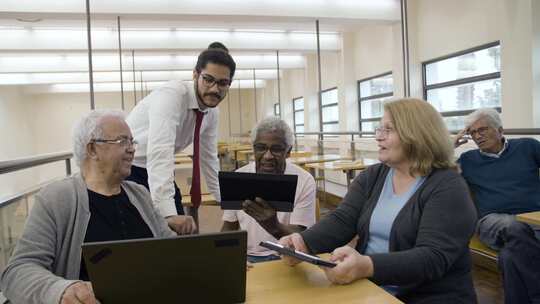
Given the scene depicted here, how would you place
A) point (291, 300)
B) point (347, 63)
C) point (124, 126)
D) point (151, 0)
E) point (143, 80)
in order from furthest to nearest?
point (143, 80)
point (347, 63)
point (151, 0)
point (124, 126)
point (291, 300)

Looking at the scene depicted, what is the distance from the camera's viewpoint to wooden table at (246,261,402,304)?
104cm

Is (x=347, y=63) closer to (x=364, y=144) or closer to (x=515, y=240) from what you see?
(x=364, y=144)

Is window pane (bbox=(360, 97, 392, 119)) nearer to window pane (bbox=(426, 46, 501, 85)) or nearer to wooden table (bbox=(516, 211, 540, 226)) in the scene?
window pane (bbox=(426, 46, 501, 85))

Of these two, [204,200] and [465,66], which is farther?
[465,66]

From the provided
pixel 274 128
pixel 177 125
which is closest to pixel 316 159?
pixel 274 128

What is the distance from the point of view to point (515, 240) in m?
1.89

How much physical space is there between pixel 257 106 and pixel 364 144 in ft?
19.7

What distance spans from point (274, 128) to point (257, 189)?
0.49 meters

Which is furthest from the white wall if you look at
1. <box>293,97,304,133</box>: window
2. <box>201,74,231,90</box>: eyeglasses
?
<box>201,74,231,90</box>: eyeglasses

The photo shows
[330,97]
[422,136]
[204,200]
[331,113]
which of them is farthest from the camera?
[331,113]

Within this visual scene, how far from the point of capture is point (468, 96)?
16.7 feet

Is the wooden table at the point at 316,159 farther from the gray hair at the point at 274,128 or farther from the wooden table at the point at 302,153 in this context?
the gray hair at the point at 274,128

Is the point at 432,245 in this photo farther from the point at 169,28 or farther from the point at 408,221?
the point at 169,28

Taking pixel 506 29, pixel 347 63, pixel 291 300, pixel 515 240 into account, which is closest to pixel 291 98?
pixel 347 63
